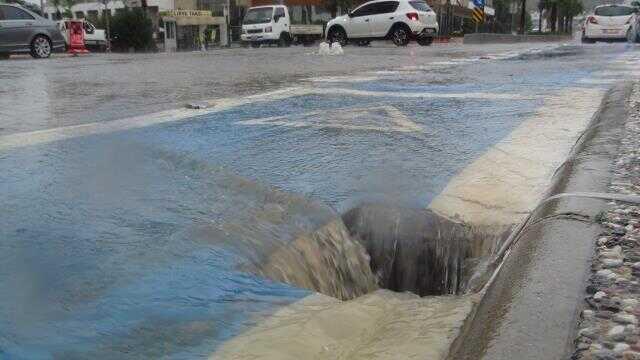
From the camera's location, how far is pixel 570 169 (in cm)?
337

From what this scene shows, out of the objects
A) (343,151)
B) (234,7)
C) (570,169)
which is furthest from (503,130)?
(234,7)

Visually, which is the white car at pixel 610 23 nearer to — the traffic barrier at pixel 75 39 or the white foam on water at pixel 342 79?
the white foam on water at pixel 342 79

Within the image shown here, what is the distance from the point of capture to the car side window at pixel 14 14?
1791cm

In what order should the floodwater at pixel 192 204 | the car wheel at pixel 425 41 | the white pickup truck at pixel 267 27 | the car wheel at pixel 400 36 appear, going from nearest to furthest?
the floodwater at pixel 192 204 < the car wheel at pixel 400 36 < the car wheel at pixel 425 41 < the white pickup truck at pixel 267 27

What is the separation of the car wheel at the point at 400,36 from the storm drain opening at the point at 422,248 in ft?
69.6

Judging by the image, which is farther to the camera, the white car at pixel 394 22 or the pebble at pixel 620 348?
the white car at pixel 394 22

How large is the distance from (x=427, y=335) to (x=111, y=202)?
1.80 metres

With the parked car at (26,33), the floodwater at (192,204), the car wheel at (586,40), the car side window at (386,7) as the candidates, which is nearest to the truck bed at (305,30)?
the car side window at (386,7)

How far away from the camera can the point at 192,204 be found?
3275 millimetres

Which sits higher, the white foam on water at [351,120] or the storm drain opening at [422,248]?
the white foam on water at [351,120]

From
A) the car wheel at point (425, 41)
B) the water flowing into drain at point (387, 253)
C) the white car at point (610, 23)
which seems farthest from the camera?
the white car at point (610, 23)

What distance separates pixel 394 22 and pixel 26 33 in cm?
1188

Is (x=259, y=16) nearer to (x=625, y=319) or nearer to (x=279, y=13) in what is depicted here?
(x=279, y=13)

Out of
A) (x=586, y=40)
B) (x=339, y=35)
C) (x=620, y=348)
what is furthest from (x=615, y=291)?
(x=586, y=40)
